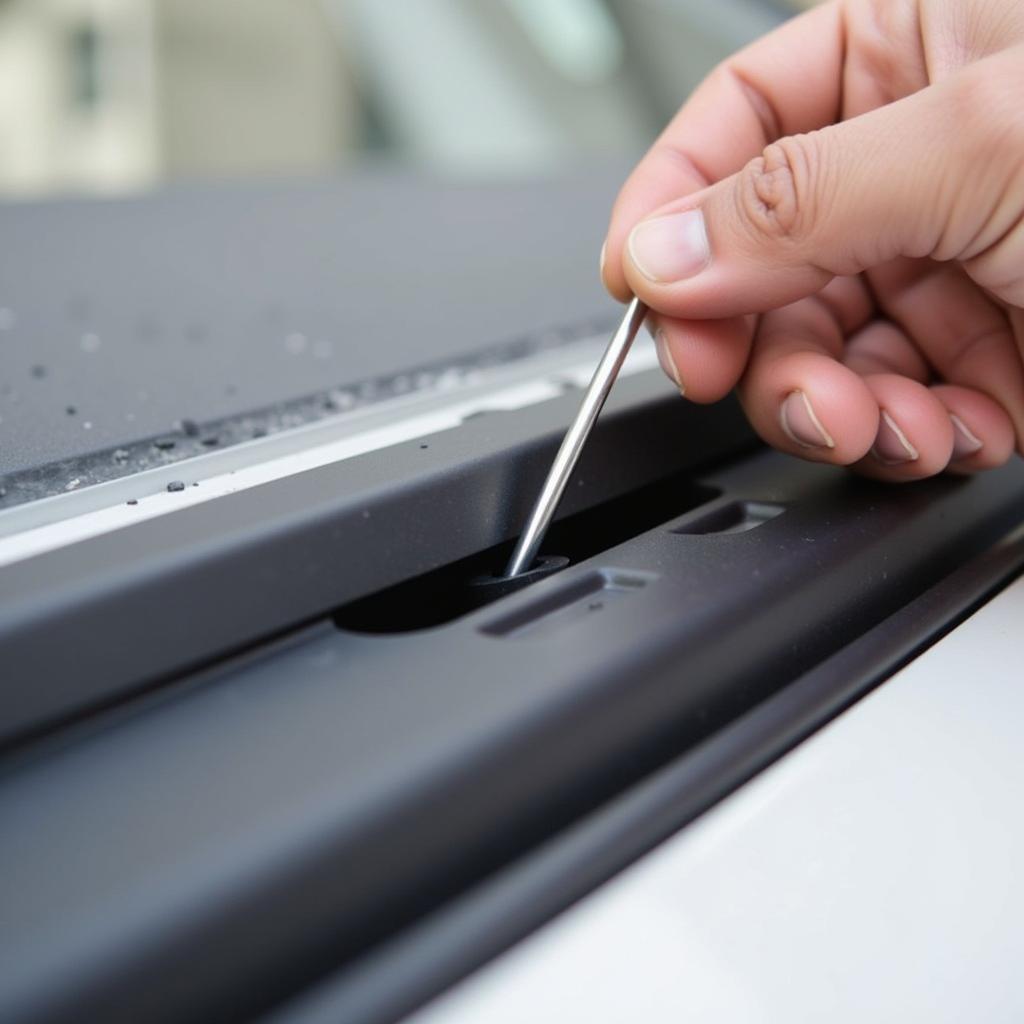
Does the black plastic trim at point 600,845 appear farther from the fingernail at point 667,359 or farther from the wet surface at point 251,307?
the wet surface at point 251,307

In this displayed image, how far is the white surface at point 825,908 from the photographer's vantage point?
269 mm

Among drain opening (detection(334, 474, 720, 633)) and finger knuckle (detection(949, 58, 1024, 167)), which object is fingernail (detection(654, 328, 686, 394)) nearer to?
drain opening (detection(334, 474, 720, 633))

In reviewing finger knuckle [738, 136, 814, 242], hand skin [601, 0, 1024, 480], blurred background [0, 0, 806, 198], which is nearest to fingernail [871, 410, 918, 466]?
hand skin [601, 0, 1024, 480]

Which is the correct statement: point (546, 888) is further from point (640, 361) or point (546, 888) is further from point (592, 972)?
point (640, 361)

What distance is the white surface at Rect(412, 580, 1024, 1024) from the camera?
0.27 meters

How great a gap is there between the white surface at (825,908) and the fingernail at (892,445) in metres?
0.17

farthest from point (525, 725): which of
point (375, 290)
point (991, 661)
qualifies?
point (375, 290)

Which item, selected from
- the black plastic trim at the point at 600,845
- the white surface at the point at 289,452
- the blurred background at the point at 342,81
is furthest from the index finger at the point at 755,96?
the blurred background at the point at 342,81

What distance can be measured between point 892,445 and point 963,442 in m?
0.06

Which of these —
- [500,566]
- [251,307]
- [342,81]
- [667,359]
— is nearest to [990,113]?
[667,359]

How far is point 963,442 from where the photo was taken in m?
0.55

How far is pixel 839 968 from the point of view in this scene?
0.28 meters

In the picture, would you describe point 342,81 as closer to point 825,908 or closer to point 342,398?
point 342,398

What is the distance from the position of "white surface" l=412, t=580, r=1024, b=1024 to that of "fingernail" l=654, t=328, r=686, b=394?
198 millimetres
